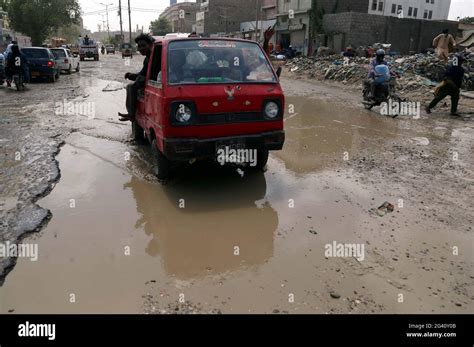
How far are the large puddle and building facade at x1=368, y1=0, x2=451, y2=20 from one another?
1692 inches

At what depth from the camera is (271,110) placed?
4.83 m

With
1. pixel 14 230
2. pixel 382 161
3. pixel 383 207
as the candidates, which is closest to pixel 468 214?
pixel 383 207

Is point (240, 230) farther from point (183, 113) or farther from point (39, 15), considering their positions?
point (39, 15)

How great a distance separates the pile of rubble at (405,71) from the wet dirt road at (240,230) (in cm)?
853

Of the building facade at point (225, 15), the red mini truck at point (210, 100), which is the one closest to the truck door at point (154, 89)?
the red mini truck at point (210, 100)

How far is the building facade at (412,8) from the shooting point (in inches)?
1714

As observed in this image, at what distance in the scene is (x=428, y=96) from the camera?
13367 millimetres

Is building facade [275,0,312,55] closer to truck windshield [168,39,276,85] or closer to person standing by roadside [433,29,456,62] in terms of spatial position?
person standing by roadside [433,29,456,62]

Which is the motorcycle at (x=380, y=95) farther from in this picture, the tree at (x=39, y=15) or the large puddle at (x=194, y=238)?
the tree at (x=39, y=15)

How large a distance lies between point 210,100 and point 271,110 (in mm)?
850

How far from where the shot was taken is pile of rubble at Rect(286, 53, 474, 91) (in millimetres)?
14766

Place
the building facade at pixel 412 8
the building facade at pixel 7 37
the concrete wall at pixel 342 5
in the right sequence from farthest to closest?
the building facade at pixel 412 8 → the concrete wall at pixel 342 5 → the building facade at pixel 7 37

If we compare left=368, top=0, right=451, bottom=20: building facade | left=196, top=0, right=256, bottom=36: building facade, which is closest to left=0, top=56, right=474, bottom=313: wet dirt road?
left=368, top=0, right=451, bottom=20: building facade

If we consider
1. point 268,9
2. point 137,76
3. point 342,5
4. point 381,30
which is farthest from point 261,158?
point 268,9
